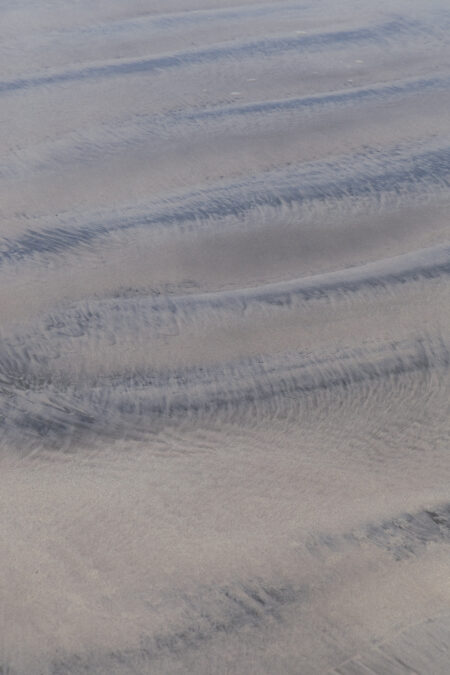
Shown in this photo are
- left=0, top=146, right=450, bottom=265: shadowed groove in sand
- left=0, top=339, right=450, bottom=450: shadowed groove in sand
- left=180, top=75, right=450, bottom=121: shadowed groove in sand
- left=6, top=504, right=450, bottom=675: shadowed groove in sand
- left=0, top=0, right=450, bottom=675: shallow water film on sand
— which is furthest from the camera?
left=180, top=75, right=450, bottom=121: shadowed groove in sand

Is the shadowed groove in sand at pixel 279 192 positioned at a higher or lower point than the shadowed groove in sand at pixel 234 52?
lower

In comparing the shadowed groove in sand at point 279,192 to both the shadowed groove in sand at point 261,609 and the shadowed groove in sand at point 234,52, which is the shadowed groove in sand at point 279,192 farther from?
the shadowed groove in sand at point 261,609

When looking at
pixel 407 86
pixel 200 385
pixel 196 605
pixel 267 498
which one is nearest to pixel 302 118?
pixel 407 86

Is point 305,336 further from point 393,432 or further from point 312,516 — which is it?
point 312,516

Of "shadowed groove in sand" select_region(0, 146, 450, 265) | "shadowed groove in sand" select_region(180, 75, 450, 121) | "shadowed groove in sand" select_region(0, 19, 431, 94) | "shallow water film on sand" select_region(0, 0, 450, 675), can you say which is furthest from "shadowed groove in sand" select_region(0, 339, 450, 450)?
"shadowed groove in sand" select_region(0, 19, 431, 94)

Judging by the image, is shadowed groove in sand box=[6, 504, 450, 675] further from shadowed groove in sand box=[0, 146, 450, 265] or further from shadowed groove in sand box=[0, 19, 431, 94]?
shadowed groove in sand box=[0, 19, 431, 94]

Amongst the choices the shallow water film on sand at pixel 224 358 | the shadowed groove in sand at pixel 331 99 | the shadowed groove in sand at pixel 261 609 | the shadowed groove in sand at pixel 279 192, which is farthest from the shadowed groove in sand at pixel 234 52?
the shadowed groove in sand at pixel 261 609

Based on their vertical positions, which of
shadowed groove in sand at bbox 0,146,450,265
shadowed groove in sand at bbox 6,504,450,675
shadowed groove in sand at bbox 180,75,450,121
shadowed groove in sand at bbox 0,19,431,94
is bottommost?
shadowed groove in sand at bbox 6,504,450,675

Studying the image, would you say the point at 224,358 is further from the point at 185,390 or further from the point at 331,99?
the point at 331,99
